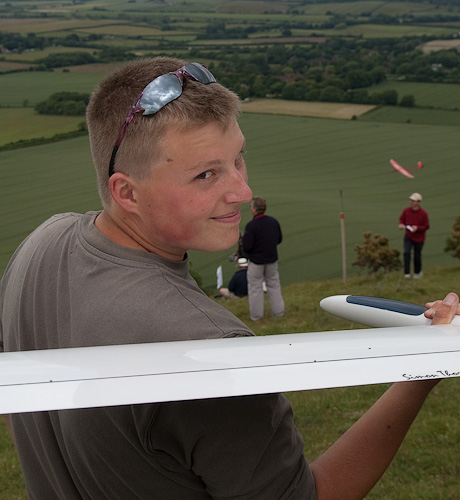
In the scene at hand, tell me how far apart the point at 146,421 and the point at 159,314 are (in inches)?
7.4

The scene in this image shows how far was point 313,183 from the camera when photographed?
37.4m

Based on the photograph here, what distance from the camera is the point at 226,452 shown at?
46.9 inches

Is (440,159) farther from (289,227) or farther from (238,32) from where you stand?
(238,32)

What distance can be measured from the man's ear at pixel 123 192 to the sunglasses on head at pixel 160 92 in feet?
0.09

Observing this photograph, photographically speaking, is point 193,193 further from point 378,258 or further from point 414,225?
point 378,258

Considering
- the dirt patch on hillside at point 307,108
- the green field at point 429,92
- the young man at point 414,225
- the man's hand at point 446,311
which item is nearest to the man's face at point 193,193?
the man's hand at point 446,311

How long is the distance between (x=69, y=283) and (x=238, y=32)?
315ft

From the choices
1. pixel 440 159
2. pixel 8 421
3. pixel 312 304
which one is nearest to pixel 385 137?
pixel 440 159

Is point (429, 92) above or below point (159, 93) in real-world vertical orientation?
below

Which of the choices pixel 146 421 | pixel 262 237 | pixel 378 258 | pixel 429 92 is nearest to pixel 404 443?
pixel 146 421

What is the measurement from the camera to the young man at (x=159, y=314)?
3.94 ft

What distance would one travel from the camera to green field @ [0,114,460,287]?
25.9 metres

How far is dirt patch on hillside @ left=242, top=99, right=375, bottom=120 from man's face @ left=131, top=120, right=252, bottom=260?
4857 cm
